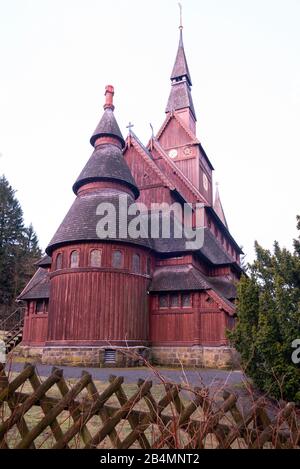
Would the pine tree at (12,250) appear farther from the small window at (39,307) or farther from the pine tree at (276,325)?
the pine tree at (276,325)

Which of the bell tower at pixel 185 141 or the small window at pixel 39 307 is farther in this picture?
the bell tower at pixel 185 141

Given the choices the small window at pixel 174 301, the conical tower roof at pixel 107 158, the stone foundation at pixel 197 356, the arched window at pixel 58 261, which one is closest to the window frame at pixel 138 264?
the small window at pixel 174 301

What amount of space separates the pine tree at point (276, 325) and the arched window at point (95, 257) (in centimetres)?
981

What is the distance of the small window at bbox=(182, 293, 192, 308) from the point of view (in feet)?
68.0

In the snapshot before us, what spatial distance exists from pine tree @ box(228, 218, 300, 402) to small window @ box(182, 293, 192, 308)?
10.1 meters

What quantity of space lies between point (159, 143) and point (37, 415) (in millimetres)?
27688

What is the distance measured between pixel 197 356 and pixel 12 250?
32213 millimetres

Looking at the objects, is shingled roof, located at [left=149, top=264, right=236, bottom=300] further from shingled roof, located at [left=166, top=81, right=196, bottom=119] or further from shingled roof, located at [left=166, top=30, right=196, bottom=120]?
shingled roof, located at [left=166, top=81, right=196, bottom=119]

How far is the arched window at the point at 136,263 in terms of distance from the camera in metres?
20.0

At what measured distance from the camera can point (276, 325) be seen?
943 cm

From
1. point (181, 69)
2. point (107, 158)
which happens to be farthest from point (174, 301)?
point (181, 69)

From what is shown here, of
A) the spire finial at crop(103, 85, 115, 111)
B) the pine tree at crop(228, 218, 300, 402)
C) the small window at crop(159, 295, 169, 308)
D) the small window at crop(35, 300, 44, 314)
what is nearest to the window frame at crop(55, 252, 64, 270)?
the small window at crop(35, 300, 44, 314)

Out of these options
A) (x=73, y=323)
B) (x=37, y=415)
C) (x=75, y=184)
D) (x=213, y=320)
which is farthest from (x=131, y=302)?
(x=37, y=415)

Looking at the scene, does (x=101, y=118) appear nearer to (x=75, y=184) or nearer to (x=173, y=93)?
(x=75, y=184)
